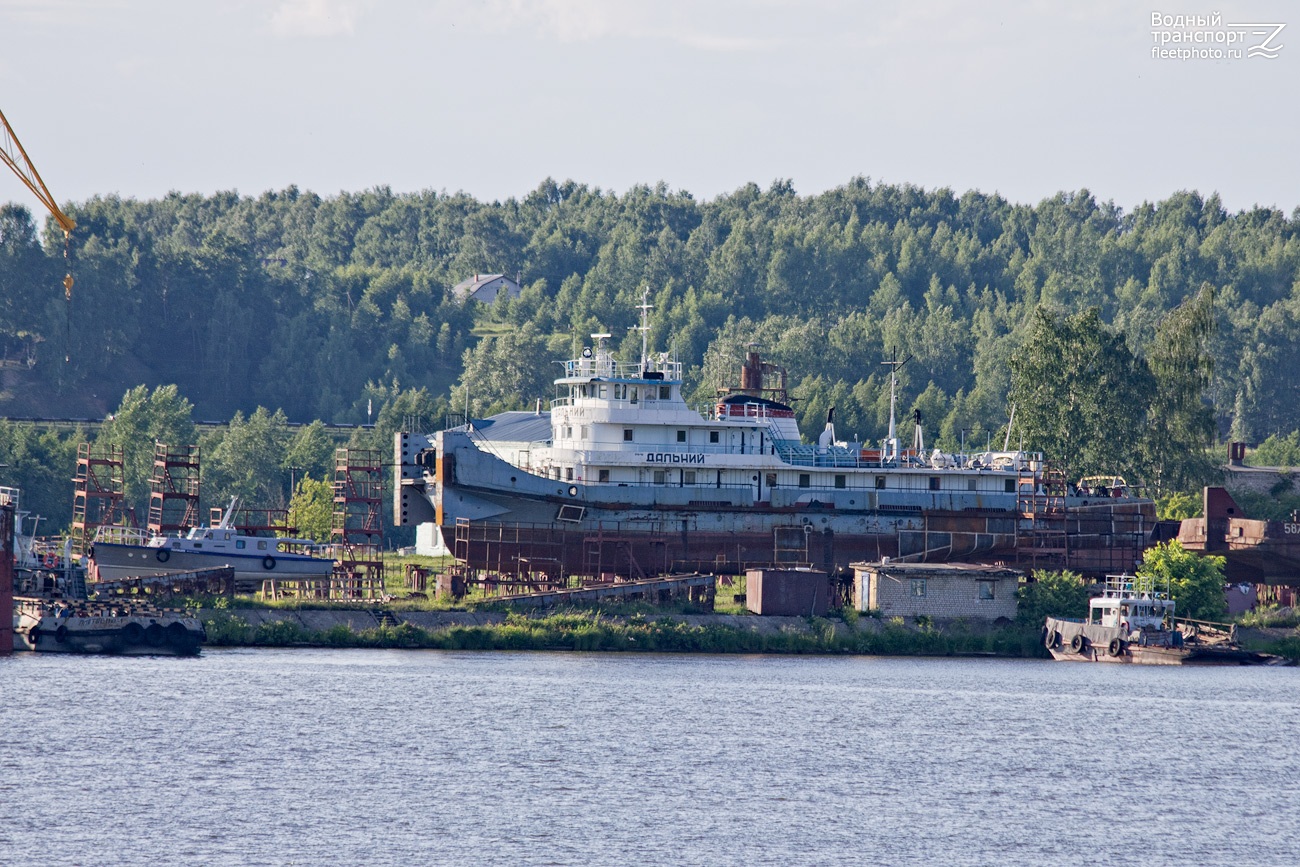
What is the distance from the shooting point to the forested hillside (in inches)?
5861

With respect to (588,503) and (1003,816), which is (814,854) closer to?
(1003,816)

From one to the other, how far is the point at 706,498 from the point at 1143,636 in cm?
1993

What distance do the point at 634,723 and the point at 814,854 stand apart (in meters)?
14.7

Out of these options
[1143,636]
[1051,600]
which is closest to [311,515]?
[1051,600]

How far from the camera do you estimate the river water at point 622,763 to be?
3569 cm

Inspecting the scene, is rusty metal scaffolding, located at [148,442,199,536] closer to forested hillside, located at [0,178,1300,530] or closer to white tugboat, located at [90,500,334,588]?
white tugboat, located at [90,500,334,588]

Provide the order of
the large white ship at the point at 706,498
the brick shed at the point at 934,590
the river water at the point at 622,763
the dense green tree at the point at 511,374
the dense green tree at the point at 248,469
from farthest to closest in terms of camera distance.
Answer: the dense green tree at the point at 511,374 < the dense green tree at the point at 248,469 < the large white ship at the point at 706,498 < the brick shed at the point at 934,590 < the river water at the point at 622,763

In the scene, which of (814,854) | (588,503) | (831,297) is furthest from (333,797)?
(831,297)

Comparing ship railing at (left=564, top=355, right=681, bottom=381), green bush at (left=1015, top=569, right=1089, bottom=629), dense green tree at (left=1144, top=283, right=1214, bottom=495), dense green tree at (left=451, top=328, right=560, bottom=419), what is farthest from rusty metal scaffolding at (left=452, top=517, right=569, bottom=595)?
dense green tree at (left=451, top=328, right=560, bottom=419)

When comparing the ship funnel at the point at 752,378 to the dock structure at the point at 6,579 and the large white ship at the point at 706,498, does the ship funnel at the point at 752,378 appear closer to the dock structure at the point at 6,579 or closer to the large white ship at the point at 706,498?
the large white ship at the point at 706,498

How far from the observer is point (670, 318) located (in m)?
179

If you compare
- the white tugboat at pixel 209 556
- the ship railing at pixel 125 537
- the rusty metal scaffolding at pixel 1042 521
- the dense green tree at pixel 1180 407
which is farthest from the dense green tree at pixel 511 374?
the white tugboat at pixel 209 556

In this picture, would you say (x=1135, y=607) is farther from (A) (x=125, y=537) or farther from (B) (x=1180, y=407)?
(A) (x=125, y=537)

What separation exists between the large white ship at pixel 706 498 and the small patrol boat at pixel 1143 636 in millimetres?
8918
